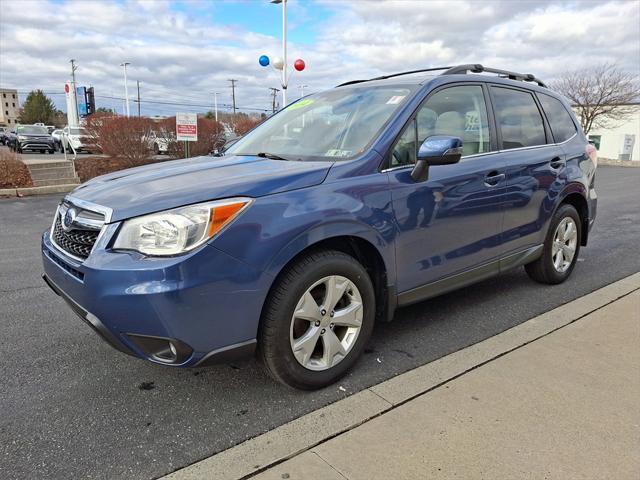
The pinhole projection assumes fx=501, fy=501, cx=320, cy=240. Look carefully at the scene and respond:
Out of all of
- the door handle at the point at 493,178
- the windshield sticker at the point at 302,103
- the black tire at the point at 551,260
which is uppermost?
the windshield sticker at the point at 302,103

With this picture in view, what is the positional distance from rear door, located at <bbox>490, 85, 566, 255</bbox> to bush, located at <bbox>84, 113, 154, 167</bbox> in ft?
44.2

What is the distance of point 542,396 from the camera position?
2.77 meters

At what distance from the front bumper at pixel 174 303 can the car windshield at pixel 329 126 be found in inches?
42.9

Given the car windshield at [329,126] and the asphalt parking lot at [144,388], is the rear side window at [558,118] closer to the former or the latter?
the asphalt parking lot at [144,388]

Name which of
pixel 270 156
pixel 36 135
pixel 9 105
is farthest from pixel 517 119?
pixel 9 105

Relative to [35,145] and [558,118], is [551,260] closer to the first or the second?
[558,118]

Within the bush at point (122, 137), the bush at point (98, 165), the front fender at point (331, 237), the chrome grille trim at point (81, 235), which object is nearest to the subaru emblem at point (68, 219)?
the chrome grille trim at point (81, 235)

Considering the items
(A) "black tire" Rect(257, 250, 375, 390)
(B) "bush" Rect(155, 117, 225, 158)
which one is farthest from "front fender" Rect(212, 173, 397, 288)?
(B) "bush" Rect(155, 117, 225, 158)

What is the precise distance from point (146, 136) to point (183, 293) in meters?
15.0

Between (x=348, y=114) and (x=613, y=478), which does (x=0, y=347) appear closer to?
(x=348, y=114)

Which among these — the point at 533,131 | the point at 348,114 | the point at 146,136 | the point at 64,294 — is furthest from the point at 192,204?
the point at 146,136

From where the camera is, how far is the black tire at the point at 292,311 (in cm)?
254

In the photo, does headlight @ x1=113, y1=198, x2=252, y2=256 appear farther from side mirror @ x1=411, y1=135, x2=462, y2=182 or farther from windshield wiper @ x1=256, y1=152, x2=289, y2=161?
side mirror @ x1=411, y1=135, x2=462, y2=182

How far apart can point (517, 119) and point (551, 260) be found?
1326 millimetres
